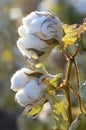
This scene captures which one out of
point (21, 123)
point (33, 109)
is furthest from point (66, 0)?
point (33, 109)

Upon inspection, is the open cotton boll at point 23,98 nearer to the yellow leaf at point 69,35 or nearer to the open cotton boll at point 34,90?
the open cotton boll at point 34,90

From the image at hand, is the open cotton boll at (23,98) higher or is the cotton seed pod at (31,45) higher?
the cotton seed pod at (31,45)

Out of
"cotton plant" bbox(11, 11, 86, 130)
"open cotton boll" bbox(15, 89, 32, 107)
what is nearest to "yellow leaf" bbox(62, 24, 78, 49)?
"cotton plant" bbox(11, 11, 86, 130)

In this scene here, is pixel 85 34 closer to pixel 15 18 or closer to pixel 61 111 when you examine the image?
pixel 61 111

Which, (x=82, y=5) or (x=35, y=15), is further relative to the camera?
(x=82, y=5)

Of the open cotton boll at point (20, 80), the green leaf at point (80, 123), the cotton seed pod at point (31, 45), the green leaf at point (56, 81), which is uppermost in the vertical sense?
the cotton seed pod at point (31, 45)

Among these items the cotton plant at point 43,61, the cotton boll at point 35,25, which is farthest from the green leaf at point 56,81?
the cotton boll at point 35,25
